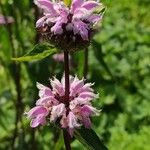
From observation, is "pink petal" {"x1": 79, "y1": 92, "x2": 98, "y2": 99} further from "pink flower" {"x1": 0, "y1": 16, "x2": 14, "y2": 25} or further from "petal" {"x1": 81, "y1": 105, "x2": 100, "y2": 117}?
"pink flower" {"x1": 0, "y1": 16, "x2": 14, "y2": 25}

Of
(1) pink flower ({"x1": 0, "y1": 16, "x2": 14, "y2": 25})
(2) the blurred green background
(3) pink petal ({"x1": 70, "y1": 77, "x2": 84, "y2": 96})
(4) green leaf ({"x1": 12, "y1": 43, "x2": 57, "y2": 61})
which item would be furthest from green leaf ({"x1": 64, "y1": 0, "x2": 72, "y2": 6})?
(1) pink flower ({"x1": 0, "y1": 16, "x2": 14, "y2": 25})

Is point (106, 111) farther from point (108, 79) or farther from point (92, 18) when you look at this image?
point (92, 18)

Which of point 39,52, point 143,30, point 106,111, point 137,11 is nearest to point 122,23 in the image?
point 143,30

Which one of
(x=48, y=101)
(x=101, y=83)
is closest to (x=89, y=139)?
(x=48, y=101)

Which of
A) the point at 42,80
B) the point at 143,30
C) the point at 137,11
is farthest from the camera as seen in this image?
the point at 137,11

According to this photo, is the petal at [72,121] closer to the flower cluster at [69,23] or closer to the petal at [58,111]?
the petal at [58,111]

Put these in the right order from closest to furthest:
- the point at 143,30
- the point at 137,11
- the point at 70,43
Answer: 1. the point at 70,43
2. the point at 143,30
3. the point at 137,11

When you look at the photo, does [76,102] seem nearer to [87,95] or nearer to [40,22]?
[87,95]
